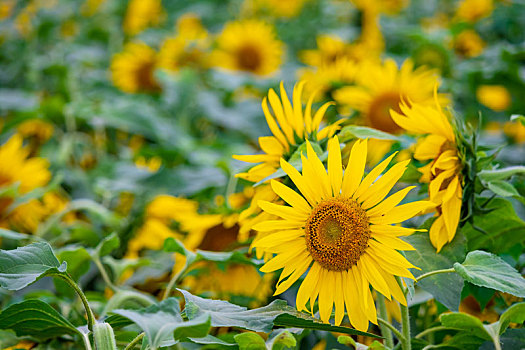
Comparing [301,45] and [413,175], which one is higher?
[413,175]

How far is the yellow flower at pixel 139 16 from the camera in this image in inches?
86.0

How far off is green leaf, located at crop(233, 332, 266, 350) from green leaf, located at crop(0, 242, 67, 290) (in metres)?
0.17

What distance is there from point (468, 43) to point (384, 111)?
2.97 feet

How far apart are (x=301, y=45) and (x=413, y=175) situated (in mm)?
1552

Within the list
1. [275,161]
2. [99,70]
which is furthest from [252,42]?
[275,161]

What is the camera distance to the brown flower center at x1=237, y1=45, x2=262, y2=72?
185cm

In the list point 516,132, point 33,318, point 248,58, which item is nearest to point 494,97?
point 516,132

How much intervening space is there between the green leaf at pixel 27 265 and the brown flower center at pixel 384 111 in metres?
0.64

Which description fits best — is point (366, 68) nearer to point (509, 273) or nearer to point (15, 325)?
point (509, 273)

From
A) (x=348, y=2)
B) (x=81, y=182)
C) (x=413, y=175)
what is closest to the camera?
(x=413, y=175)

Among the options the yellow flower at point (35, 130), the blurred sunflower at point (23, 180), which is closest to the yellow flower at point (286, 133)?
the blurred sunflower at point (23, 180)

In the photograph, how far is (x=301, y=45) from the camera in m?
2.15

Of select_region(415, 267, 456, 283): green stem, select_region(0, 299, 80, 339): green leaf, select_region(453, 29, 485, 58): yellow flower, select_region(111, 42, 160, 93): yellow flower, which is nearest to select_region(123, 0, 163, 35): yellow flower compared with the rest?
select_region(111, 42, 160, 93): yellow flower

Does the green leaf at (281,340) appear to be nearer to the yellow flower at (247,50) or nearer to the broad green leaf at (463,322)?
the broad green leaf at (463,322)
